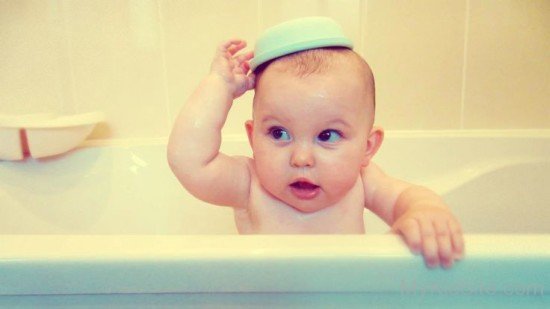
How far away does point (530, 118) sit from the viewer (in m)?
1.25

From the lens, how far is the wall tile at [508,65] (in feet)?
3.90

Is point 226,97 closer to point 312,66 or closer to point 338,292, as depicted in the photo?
point 312,66

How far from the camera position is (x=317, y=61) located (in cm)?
63

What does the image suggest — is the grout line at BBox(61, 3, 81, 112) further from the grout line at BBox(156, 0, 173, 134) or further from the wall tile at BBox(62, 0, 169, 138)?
the grout line at BBox(156, 0, 173, 134)

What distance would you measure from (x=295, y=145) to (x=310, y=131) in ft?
0.09

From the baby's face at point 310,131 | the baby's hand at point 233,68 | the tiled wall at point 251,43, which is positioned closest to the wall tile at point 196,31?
the tiled wall at point 251,43

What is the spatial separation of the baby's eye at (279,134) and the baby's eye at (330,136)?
0.15 feet

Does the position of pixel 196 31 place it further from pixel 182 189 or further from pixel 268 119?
pixel 268 119

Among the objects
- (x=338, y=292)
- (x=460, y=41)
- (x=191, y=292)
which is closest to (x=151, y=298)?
(x=191, y=292)

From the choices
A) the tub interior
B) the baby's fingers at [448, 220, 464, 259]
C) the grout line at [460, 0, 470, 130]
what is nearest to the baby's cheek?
the baby's fingers at [448, 220, 464, 259]

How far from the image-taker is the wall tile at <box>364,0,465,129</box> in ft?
3.85

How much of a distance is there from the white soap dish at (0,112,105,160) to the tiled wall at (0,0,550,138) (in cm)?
16

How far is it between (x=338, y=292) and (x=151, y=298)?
0.60 feet

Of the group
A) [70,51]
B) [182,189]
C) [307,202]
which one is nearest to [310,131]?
[307,202]
